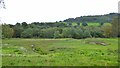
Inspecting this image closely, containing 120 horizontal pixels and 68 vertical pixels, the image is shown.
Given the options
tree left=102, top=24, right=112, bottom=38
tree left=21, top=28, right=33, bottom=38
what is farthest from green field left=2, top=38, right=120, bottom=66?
tree left=21, top=28, right=33, bottom=38

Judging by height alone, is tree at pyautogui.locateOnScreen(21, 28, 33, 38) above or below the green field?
below

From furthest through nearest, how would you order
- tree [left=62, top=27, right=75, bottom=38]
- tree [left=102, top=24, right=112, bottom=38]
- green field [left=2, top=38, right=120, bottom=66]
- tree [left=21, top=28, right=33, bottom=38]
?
1. tree [left=21, top=28, right=33, bottom=38]
2. tree [left=62, top=27, right=75, bottom=38]
3. tree [left=102, top=24, right=112, bottom=38]
4. green field [left=2, top=38, right=120, bottom=66]

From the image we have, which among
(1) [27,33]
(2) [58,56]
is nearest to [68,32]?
(1) [27,33]

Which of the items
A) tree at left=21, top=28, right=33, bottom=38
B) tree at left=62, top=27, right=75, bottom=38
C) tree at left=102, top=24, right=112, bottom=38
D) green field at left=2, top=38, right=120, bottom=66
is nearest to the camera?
green field at left=2, top=38, right=120, bottom=66

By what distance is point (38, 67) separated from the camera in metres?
18.2

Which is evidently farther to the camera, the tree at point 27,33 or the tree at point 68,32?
the tree at point 27,33

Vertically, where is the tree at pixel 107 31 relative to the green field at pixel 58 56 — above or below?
below

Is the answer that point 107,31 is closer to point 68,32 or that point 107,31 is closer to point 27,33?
point 68,32

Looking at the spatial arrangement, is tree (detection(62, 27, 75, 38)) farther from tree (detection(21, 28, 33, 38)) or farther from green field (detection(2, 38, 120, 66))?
green field (detection(2, 38, 120, 66))

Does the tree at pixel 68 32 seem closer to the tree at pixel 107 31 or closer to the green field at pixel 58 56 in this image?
the tree at pixel 107 31

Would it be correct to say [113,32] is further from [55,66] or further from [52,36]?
[55,66]

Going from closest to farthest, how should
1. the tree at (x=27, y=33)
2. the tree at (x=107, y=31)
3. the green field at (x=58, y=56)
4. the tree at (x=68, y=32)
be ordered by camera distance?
the green field at (x=58, y=56) < the tree at (x=107, y=31) < the tree at (x=68, y=32) < the tree at (x=27, y=33)

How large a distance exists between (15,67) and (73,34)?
11518 centimetres

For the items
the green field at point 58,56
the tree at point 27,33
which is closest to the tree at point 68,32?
the tree at point 27,33
